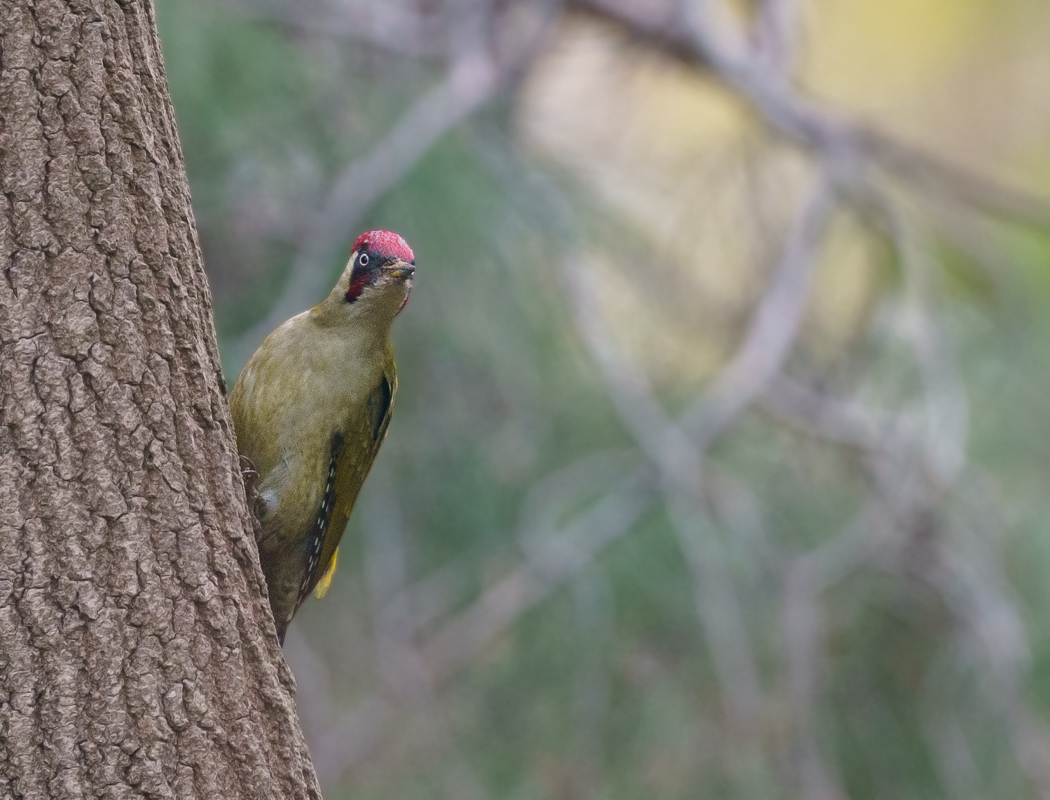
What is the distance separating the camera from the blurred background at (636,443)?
6.25 meters

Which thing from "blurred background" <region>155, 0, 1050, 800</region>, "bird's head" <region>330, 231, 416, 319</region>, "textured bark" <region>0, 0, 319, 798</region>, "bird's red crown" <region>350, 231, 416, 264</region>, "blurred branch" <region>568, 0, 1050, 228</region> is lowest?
"blurred background" <region>155, 0, 1050, 800</region>

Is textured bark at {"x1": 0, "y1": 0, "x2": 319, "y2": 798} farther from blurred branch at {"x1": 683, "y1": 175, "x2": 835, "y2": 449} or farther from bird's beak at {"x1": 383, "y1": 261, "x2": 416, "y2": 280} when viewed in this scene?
blurred branch at {"x1": 683, "y1": 175, "x2": 835, "y2": 449}

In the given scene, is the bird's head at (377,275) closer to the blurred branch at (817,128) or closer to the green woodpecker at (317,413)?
the green woodpecker at (317,413)

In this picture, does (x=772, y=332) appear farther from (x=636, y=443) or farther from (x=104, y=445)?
(x=104, y=445)

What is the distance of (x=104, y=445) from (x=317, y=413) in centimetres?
116

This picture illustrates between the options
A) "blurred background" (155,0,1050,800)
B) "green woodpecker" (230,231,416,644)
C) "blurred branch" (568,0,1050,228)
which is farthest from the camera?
"blurred branch" (568,0,1050,228)

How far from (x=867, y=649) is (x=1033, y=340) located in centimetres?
212

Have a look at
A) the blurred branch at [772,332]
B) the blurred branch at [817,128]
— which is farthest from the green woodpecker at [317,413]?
the blurred branch at [817,128]

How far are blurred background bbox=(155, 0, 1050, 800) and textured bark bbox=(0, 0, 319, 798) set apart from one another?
324 cm

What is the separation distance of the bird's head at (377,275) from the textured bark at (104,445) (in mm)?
1028

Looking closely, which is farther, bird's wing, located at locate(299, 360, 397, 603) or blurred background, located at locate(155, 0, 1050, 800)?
blurred background, located at locate(155, 0, 1050, 800)

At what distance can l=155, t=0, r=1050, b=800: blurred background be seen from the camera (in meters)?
6.25

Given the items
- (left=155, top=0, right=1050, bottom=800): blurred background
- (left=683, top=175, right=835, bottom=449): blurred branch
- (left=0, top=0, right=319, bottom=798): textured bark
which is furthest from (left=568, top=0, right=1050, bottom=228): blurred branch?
(left=0, top=0, right=319, bottom=798): textured bark

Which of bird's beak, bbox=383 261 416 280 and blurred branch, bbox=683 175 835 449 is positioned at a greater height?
bird's beak, bbox=383 261 416 280
